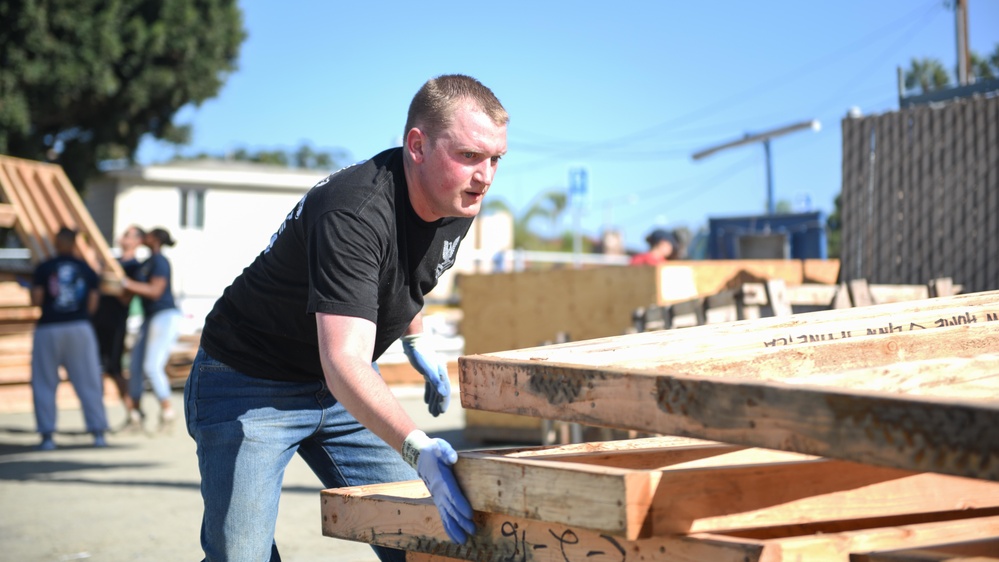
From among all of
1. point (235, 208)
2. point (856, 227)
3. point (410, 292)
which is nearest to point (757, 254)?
point (856, 227)

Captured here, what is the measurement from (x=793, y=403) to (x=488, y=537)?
0.81m

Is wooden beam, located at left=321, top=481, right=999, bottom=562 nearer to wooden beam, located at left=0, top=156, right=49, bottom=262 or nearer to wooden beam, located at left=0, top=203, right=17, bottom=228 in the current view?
wooden beam, located at left=0, top=156, right=49, bottom=262

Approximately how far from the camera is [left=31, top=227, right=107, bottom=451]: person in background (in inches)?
338

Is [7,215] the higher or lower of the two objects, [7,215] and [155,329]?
the higher

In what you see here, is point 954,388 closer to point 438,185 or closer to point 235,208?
point 438,185

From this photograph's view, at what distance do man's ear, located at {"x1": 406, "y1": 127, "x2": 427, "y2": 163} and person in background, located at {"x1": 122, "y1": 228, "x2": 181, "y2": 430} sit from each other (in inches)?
281

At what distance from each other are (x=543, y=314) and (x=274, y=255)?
20.1 feet

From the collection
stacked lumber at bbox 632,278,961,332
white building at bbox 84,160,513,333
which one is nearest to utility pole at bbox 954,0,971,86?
stacked lumber at bbox 632,278,961,332

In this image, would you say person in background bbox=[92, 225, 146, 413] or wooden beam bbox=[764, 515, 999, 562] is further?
person in background bbox=[92, 225, 146, 413]

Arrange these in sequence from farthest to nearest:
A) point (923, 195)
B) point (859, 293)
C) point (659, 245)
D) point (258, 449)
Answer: point (659, 245), point (923, 195), point (859, 293), point (258, 449)

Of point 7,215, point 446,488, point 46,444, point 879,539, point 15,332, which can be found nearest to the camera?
point 879,539

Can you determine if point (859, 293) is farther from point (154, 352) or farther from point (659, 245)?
point (154, 352)

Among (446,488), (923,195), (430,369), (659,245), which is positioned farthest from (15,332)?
(446,488)

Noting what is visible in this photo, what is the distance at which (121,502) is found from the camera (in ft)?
20.8
